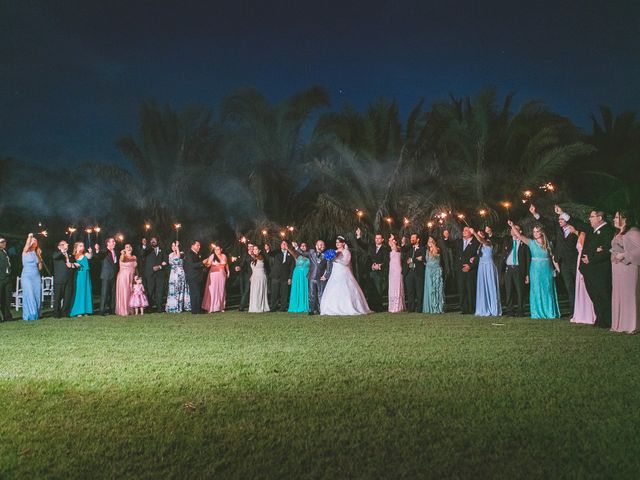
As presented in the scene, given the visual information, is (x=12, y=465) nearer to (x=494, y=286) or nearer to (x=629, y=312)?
(x=629, y=312)

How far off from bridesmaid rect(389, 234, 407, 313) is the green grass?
22.9 ft

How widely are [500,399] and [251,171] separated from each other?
64.2 feet

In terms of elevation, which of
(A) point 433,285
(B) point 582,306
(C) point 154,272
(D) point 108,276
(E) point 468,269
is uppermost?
(E) point 468,269

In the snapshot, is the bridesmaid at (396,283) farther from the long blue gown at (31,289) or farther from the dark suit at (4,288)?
the dark suit at (4,288)

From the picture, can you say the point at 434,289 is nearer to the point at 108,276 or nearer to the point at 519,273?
the point at 519,273

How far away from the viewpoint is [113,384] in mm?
7172

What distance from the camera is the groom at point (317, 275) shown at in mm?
17531

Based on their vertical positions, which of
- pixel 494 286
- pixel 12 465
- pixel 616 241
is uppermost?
pixel 616 241

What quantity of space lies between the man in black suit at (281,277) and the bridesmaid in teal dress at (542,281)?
7237 millimetres

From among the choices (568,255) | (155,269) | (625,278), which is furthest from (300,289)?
(625,278)

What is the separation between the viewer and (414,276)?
18016 mm

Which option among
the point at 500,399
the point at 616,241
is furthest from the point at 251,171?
the point at 500,399

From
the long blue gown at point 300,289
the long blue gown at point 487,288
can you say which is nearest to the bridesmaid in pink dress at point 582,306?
the long blue gown at point 487,288

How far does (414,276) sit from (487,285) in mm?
2406
